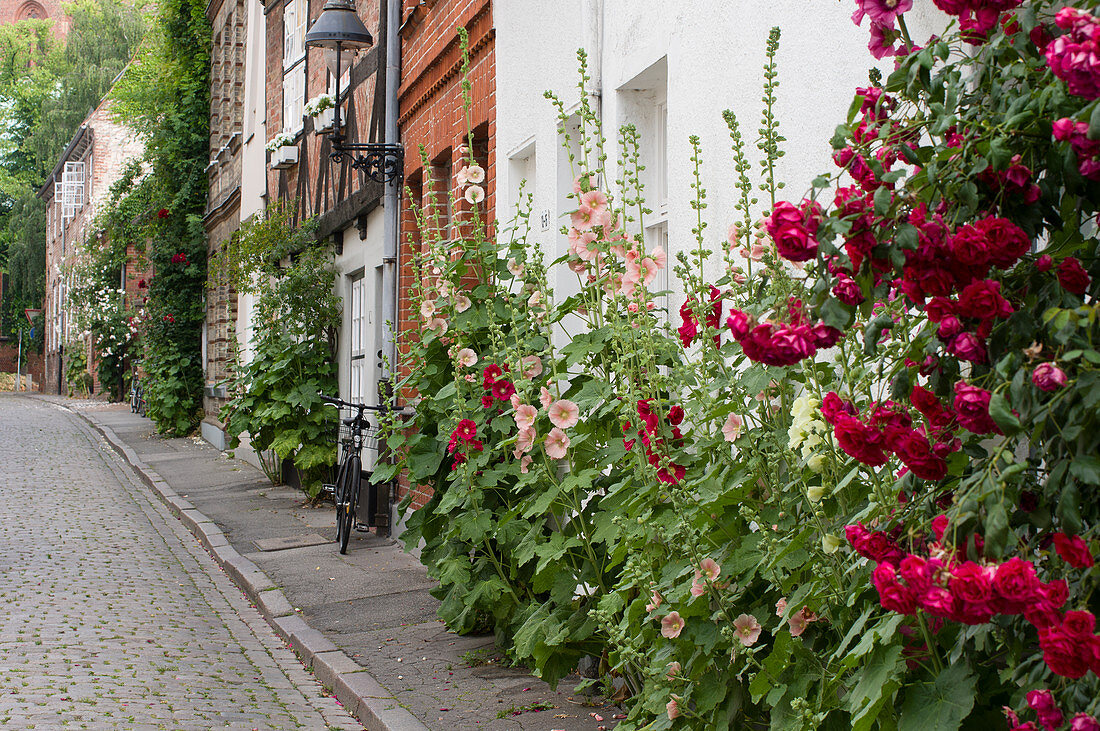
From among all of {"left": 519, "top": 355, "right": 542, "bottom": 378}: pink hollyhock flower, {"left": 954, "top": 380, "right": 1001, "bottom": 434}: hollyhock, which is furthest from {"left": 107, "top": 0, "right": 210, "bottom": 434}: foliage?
{"left": 954, "top": 380, "right": 1001, "bottom": 434}: hollyhock

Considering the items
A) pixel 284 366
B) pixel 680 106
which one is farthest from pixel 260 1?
pixel 680 106

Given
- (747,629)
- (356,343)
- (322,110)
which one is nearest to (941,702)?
(747,629)

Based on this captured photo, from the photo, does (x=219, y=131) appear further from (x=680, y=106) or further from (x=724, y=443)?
(x=724, y=443)

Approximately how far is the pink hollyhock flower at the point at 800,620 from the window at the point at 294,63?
13.2 meters

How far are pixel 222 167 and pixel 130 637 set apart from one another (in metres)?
15.9

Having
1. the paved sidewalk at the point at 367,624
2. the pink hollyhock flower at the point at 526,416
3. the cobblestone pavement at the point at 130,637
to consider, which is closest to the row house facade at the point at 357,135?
the paved sidewalk at the point at 367,624

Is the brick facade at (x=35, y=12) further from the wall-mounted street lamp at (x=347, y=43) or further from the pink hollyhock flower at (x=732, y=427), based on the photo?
the pink hollyhock flower at (x=732, y=427)

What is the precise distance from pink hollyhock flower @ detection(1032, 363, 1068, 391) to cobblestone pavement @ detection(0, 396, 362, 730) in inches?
175

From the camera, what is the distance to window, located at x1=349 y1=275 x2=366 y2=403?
13031 mm

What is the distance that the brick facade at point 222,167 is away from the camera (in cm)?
2033

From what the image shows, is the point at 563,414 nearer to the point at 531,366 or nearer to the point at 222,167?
the point at 531,366

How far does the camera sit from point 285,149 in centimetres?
1552

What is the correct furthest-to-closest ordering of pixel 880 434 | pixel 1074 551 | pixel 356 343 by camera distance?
1. pixel 356 343
2. pixel 880 434
3. pixel 1074 551

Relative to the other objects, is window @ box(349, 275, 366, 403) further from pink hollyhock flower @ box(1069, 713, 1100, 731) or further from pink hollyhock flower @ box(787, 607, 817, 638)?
pink hollyhock flower @ box(1069, 713, 1100, 731)
